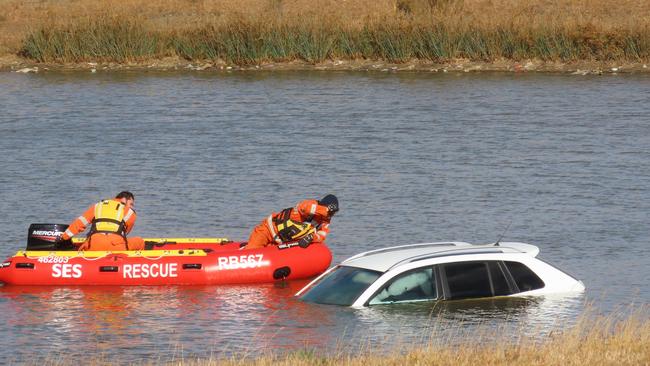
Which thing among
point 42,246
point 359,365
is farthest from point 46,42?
point 359,365

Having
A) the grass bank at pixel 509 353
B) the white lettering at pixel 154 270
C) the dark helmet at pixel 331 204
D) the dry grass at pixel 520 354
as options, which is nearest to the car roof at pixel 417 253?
the grass bank at pixel 509 353

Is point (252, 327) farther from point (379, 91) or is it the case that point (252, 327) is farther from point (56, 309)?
point (379, 91)

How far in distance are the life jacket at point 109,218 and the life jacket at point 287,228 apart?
87.8 inches

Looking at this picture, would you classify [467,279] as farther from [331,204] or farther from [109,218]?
[109,218]

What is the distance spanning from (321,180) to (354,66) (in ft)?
62.7

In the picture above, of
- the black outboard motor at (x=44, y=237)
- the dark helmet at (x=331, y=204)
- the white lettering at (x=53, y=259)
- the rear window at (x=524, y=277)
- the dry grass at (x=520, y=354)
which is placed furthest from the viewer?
the black outboard motor at (x=44, y=237)

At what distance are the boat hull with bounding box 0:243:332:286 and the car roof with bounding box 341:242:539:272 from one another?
3021mm

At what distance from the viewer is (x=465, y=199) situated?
25.5 meters

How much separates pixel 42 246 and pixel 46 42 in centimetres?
A: 3051

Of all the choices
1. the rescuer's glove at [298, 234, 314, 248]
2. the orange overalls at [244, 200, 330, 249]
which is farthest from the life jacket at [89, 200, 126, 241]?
the rescuer's glove at [298, 234, 314, 248]

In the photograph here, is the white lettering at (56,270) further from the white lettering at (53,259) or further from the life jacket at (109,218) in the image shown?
the life jacket at (109,218)

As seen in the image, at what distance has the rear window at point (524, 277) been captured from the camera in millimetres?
15438

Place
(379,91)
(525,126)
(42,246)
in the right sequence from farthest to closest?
(379,91), (525,126), (42,246)

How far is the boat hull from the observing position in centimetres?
1867
